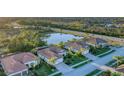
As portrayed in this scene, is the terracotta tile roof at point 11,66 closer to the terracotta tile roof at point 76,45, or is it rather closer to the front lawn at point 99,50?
the terracotta tile roof at point 76,45

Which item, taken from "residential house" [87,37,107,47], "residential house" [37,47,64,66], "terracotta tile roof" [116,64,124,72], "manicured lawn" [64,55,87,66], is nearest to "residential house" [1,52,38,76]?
"residential house" [37,47,64,66]

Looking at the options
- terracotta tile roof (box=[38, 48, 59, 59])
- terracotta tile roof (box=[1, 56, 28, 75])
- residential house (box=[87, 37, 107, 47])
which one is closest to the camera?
terracotta tile roof (box=[1, 56, 28, 75])

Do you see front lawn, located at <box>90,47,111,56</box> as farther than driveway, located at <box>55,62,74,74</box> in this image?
Yes

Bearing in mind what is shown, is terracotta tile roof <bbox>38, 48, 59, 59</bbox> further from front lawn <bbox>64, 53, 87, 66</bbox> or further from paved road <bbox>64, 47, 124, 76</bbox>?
paved road <bbox>64, 47, 124, 76</bbox>


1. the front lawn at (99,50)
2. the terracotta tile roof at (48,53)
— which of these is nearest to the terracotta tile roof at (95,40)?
the front lawn at (99,50)

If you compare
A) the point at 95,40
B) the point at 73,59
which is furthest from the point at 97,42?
the point at 73,59
